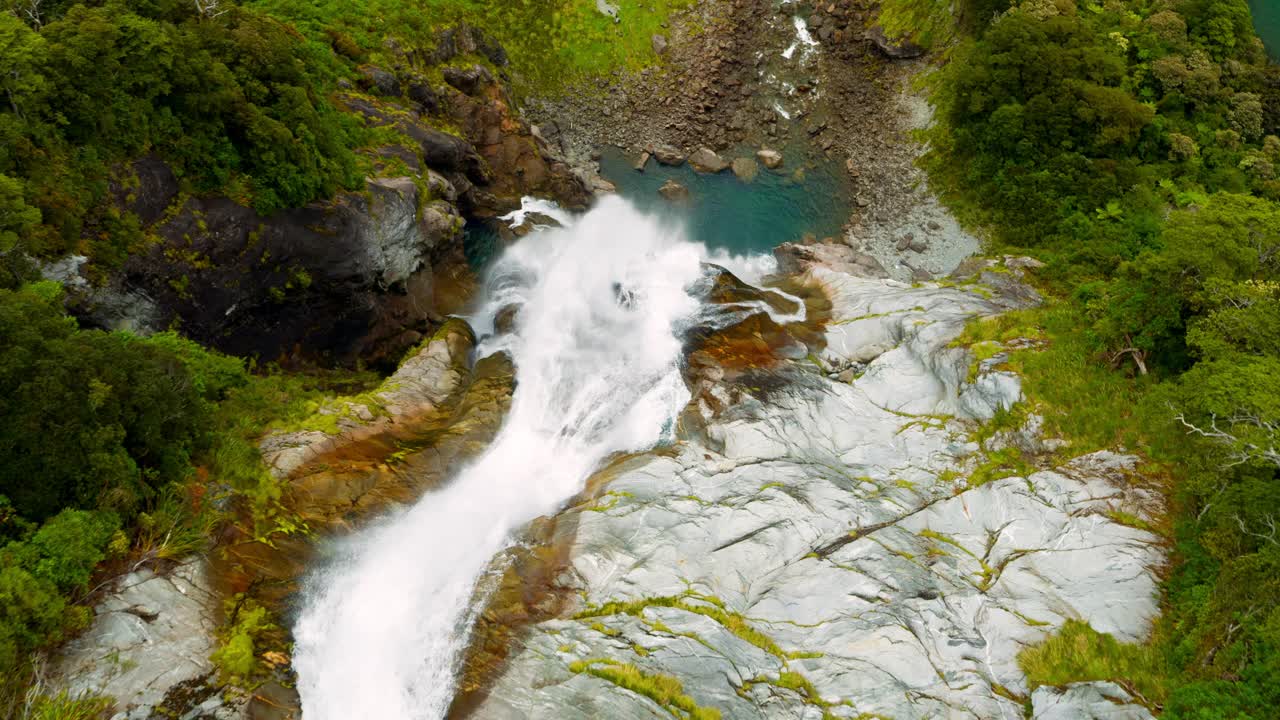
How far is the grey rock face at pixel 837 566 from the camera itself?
1958 cm

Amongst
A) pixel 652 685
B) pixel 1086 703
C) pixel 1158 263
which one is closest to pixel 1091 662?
pixel 1086 703

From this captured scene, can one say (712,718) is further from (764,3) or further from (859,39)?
(764,3)

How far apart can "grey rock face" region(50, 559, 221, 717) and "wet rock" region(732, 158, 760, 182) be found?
1623 inches

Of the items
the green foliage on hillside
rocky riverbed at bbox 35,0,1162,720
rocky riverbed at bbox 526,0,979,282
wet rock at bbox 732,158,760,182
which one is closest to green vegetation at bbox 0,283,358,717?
rocky riverbed at bbox 35,0,1162,720

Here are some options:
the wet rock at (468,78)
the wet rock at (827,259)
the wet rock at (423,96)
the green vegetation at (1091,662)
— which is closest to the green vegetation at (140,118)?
the wet rock at (423,96)

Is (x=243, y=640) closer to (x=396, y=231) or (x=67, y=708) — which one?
(x=67, y=708)

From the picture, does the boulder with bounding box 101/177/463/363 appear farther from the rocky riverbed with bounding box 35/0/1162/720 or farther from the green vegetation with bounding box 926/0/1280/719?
the green vegetation with bounding box 926/0/1280/719

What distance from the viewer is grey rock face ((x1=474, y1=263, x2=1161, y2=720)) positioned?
64.2 ft

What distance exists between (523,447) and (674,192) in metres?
25.3

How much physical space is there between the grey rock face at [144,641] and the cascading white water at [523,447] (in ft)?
9.72

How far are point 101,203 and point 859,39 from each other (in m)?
54.8

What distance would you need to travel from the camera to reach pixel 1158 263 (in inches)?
982

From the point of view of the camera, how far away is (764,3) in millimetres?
59031

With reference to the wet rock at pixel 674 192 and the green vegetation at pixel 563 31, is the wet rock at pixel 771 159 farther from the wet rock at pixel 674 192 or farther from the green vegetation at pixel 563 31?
the green vegetation at pixel 563 31
